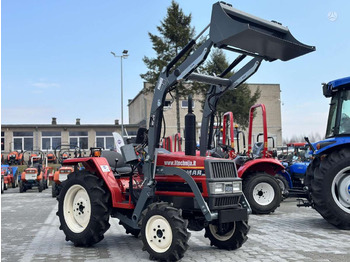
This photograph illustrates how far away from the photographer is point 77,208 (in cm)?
749

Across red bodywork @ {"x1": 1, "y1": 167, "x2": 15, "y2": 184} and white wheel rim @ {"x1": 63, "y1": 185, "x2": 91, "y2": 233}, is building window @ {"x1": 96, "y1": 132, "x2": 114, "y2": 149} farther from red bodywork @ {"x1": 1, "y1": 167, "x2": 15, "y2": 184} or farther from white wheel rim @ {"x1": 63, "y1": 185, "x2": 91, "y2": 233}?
white wheel rim @ {"x1": 63, "y1": 185, "x2": 91, "y2": 233}

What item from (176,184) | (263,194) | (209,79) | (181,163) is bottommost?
(263,194)

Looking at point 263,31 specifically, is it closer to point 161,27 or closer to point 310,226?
point 310,226

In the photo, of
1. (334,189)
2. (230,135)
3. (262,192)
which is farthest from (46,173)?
(334,189)

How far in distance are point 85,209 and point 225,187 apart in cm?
235

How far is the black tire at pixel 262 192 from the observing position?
1109 centimetres

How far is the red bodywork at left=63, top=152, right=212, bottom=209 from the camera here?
6344 mm

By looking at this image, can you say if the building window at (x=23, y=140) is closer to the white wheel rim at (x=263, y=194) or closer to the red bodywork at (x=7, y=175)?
the red bodywork at (x=7, y=175)

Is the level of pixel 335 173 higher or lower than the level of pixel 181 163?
lower

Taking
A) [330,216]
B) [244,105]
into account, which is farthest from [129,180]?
[244,105]

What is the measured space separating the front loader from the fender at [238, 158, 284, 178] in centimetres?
398

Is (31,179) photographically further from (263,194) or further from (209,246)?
(209,246)

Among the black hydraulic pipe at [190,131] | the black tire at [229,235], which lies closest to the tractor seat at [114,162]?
the black hydraulic pipe at [190,131]

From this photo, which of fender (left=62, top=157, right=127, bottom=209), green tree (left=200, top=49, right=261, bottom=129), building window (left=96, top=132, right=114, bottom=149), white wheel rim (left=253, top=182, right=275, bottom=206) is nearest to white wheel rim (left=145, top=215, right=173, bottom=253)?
fender (left=62, top=157, right=127, bottom=209)
